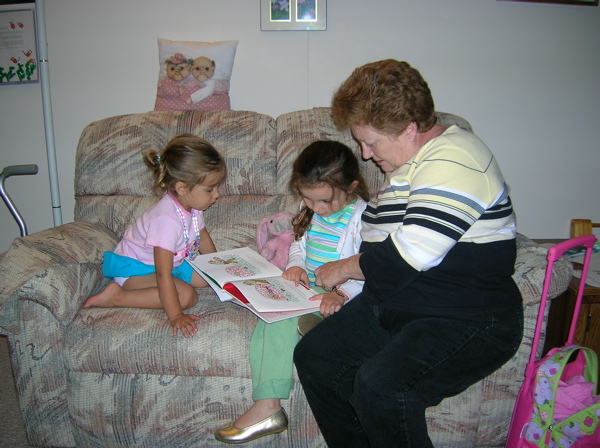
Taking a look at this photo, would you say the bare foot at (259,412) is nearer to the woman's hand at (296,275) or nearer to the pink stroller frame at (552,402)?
the woman's hand at (296,275)

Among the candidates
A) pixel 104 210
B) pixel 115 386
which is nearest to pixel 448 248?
pixel 115 386

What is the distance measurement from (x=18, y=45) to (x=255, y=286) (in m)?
2.09

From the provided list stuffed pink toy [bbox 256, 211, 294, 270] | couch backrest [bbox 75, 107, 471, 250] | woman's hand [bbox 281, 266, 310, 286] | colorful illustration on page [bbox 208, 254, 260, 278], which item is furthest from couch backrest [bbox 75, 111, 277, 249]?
woman's hand [bbox 281, 266, 310, 286]

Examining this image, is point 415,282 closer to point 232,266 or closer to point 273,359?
point 273,359

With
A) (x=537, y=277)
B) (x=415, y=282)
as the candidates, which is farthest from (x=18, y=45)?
(x=537, y=277)

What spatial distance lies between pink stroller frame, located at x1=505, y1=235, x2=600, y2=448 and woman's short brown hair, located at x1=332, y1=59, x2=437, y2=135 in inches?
19.4

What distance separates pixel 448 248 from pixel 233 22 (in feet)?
5.79

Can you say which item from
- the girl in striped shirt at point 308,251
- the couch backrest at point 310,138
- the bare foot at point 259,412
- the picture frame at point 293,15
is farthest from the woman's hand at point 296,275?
the picture frame at point 293,15

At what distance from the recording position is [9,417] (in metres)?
1.59

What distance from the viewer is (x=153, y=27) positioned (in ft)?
7.57

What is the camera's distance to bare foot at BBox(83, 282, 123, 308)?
148 cm

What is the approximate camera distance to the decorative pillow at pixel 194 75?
2131mm

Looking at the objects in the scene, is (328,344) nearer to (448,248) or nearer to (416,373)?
(416,373)

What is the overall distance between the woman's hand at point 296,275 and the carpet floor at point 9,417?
985mm
